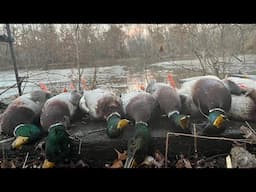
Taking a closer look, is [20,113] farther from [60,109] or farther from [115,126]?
[115,126]

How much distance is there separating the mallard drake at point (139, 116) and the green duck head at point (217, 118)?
0.47m

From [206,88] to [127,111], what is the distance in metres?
0.72

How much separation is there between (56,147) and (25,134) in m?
0.38

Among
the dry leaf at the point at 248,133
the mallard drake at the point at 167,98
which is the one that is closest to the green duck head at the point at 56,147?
the mallard drake at the point at 167,98

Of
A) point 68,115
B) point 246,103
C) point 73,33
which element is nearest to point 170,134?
point 246,103

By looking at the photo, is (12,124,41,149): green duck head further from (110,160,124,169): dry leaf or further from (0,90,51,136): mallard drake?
(110,160,124,169): dry leaf

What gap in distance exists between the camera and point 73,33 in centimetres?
268

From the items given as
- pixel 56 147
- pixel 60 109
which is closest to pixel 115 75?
pixel 60 109

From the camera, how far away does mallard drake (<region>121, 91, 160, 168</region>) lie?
2408 mm

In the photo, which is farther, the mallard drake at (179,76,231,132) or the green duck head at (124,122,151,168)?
the mallard drake at (179,76,231,132)

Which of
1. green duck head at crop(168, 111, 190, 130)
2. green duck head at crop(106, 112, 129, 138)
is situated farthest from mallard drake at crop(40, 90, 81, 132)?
green duck head at crop(168, 111, 190, 130)

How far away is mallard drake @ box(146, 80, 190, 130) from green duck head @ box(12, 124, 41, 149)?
105 cm
